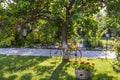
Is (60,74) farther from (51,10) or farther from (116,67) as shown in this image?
(116,67)

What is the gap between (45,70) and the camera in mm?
10148

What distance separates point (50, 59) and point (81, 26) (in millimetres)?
2538

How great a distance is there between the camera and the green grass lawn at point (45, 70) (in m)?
9.07

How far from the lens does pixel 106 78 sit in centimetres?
895

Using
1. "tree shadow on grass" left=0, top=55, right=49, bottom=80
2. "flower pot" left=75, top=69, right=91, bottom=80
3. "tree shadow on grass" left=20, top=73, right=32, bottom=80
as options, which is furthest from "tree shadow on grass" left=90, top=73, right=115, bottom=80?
"tree shadow on grass" left=0, top=55, right=49, bottom=80

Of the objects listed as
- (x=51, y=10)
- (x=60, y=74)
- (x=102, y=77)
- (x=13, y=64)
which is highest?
(x=51, y=10)

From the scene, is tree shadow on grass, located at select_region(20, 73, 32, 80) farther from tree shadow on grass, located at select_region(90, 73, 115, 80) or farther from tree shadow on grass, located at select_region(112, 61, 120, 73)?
tree shadow on grass, located at select_region(112, 61, 120, 73)

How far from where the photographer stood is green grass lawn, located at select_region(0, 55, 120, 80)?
Answer: 29.8 ft

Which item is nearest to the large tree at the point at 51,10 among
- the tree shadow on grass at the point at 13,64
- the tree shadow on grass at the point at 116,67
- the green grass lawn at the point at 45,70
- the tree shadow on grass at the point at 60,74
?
the green grass lawn at the point at 45,70

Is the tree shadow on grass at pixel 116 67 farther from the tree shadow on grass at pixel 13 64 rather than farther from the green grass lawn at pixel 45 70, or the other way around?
the tree shadow on grass at pixel 13 64

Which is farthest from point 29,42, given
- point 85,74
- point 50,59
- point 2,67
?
point 85,74

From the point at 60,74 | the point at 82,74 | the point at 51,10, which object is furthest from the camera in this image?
the point at 51,10

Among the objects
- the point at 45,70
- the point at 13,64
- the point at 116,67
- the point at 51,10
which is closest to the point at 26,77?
the point at 45,70

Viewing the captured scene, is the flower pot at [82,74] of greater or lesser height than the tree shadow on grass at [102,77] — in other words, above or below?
above
